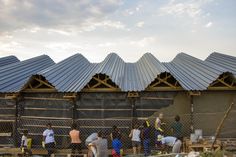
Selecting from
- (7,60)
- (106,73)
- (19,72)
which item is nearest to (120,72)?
(106,73)

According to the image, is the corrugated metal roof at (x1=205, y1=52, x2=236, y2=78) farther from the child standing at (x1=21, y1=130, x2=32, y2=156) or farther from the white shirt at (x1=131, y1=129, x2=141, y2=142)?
the child standing at (x1=21, y1=130, x2=32, y2=156)

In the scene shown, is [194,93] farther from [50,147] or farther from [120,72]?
[50,147]

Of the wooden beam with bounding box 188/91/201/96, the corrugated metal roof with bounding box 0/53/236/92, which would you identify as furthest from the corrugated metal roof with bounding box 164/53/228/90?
the wooden beam with bounding box 188/91/201/96

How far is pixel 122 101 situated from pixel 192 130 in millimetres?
3998

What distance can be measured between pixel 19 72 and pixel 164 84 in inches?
377

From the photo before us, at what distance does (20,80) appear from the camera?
22.0 metres

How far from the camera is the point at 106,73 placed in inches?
762

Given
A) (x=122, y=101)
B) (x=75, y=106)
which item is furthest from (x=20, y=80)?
(x=122, y=101)

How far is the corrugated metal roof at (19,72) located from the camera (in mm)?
20594

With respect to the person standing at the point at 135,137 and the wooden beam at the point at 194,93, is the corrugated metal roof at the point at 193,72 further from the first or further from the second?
the person standing at the point at 135,137

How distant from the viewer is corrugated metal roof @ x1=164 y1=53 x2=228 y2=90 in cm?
1950

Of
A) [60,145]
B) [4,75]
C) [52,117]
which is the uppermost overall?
[4,75]

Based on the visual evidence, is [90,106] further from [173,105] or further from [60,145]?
[173,105]

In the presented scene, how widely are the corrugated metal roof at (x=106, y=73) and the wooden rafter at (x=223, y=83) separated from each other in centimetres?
270
